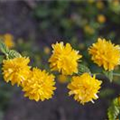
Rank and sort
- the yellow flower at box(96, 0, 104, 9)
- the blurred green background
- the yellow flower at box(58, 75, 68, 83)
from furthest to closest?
the yellow flower at box(96, 0, 104, 9), the blurred green background, the yellow flower at box(58, 75, 68, 83)

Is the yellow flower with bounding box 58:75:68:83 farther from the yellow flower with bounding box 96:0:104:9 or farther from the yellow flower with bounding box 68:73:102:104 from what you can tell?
the yellow flower with bounding box 68:73:102:104

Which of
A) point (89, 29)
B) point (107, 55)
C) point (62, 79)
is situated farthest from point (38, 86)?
point (89, 29)

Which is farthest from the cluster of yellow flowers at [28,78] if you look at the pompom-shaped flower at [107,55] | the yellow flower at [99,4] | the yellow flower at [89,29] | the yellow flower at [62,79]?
the yellow flower at [99,4]

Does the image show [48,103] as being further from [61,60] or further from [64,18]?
[61,60]

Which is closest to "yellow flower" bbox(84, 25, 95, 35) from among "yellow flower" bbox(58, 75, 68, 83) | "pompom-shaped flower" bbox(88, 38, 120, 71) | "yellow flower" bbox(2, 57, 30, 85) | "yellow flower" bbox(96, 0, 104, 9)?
"yellow flower" bbox(96, 0, 104, 9)

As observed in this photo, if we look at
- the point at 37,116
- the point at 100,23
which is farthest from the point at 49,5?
the point at 37,116

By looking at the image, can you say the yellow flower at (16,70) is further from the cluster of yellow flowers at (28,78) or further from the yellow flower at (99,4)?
the yellow flower at (99,4)

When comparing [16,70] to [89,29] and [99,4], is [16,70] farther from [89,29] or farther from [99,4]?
[99,4]
